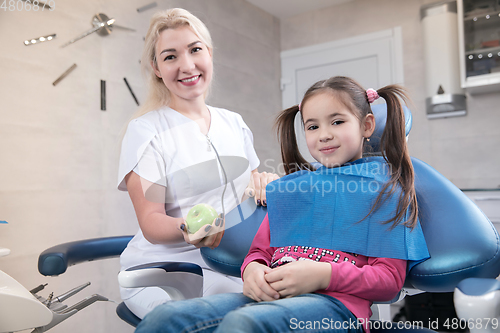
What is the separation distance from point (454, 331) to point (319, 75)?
2292 mm

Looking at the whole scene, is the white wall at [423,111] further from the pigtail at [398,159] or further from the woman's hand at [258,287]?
the woman's hand at [258,287]

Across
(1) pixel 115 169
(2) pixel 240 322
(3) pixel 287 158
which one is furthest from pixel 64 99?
(2) pixel 240 322

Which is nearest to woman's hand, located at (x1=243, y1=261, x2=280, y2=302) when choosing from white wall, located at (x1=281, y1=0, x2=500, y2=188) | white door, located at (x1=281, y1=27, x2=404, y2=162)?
white wall, located at (x1=281, y1=0, x2=500, y2=188)

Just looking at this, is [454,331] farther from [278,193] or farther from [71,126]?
[71,126]

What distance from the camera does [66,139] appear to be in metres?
2.07

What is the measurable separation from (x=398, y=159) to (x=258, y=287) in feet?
1.50

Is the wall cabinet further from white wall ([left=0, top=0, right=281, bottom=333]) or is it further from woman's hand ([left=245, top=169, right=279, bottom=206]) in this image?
woman's hand ([left=245, top=169, right=279, bottom=206])

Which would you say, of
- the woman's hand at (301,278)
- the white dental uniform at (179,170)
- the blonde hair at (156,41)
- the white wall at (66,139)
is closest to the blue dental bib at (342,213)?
the woman's hand at (301,278)

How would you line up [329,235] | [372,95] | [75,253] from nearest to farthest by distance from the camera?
[329,235]
[372,95]
[75,253]

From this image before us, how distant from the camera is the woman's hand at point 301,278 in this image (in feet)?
2.64

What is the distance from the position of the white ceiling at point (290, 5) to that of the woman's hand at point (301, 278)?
10.2 feet

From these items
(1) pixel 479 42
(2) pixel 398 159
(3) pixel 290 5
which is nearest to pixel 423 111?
(1) pixel 479 42

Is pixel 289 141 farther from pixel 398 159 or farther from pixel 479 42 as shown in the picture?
pixel 479 42

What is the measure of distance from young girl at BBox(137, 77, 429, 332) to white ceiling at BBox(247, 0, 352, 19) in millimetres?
2661
